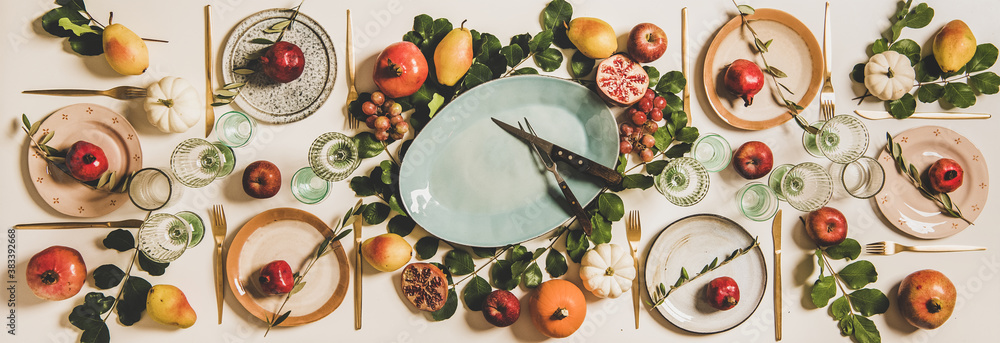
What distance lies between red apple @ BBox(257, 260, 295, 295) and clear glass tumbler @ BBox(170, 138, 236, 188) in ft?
1.05

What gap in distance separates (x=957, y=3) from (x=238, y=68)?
7.64 ft

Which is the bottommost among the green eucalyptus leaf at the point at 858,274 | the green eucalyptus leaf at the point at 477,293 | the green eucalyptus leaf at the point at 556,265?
the green eucalyptus leaf at the point at 477,293

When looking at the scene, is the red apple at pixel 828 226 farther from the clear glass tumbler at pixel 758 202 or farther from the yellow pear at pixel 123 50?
the yellow pear at pixel 123 50

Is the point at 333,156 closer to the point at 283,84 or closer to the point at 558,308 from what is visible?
the point at 283,84

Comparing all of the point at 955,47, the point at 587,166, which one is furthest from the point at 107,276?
the point at 955,47

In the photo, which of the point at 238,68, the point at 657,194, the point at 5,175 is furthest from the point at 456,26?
the point at 5,175

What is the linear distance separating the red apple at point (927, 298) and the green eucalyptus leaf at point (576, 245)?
1.08 metres

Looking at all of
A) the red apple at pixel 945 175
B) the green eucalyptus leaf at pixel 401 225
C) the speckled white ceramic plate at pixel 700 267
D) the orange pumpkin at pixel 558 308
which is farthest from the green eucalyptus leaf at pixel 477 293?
the red apple at pixel 945 175

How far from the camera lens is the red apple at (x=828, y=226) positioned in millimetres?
1460

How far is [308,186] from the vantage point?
1.42m

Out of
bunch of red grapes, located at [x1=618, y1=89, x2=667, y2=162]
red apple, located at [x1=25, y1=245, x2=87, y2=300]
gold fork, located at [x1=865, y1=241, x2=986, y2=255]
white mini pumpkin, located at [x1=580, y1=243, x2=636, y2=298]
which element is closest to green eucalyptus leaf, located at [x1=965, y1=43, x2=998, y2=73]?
gold fork, located at [x1=865, y1=241, x2=986, y2=255]

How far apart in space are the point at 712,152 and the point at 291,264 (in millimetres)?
1367

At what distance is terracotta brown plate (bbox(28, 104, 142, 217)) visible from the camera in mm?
1433

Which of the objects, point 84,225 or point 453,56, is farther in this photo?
point 84,225
